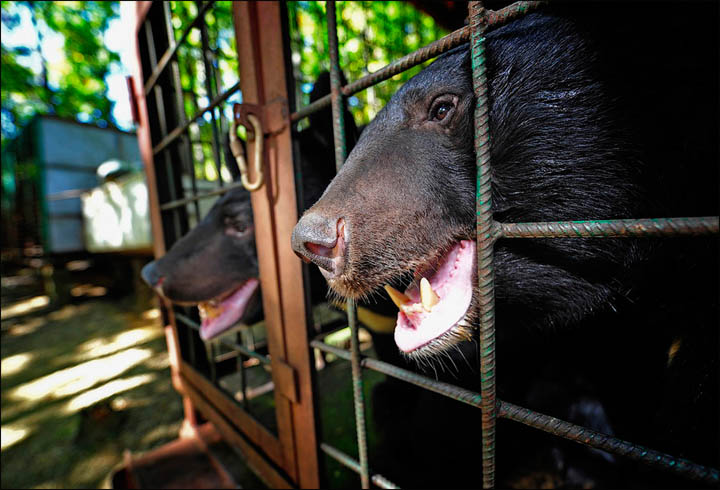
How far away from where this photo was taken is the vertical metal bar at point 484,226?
707 millimetres

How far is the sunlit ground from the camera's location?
102 inches

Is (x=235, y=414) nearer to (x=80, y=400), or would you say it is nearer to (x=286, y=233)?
(x=286, y=233)

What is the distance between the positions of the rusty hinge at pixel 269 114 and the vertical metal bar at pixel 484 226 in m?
0.78

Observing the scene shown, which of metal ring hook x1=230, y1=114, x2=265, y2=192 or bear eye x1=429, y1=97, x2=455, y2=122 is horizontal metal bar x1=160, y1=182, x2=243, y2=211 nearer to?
metal ring hook x1=230, y1=114, x2=265, y2=192

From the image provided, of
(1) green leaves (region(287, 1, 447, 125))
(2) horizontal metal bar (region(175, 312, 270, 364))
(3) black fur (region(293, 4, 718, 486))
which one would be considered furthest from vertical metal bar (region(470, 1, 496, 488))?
(1) green leaves (region(287, 1, 447, 125))

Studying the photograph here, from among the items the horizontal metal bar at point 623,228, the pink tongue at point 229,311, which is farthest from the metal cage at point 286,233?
the pink tongue at point 229,311

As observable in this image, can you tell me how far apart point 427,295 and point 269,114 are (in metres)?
0.96

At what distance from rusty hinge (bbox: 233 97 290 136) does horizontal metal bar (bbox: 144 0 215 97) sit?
765 millimetres

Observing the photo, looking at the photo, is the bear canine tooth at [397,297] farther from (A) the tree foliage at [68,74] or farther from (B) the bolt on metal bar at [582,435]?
(A) the tree foliage at [68,74]

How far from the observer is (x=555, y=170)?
1028 millimetres

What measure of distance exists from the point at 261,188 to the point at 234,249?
2.97 ft

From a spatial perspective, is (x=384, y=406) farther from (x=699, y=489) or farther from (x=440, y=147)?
(x=440, y=147)

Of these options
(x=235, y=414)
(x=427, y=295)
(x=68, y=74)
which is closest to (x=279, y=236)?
(x=427, y=295)

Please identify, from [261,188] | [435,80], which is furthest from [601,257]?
[261,188]
